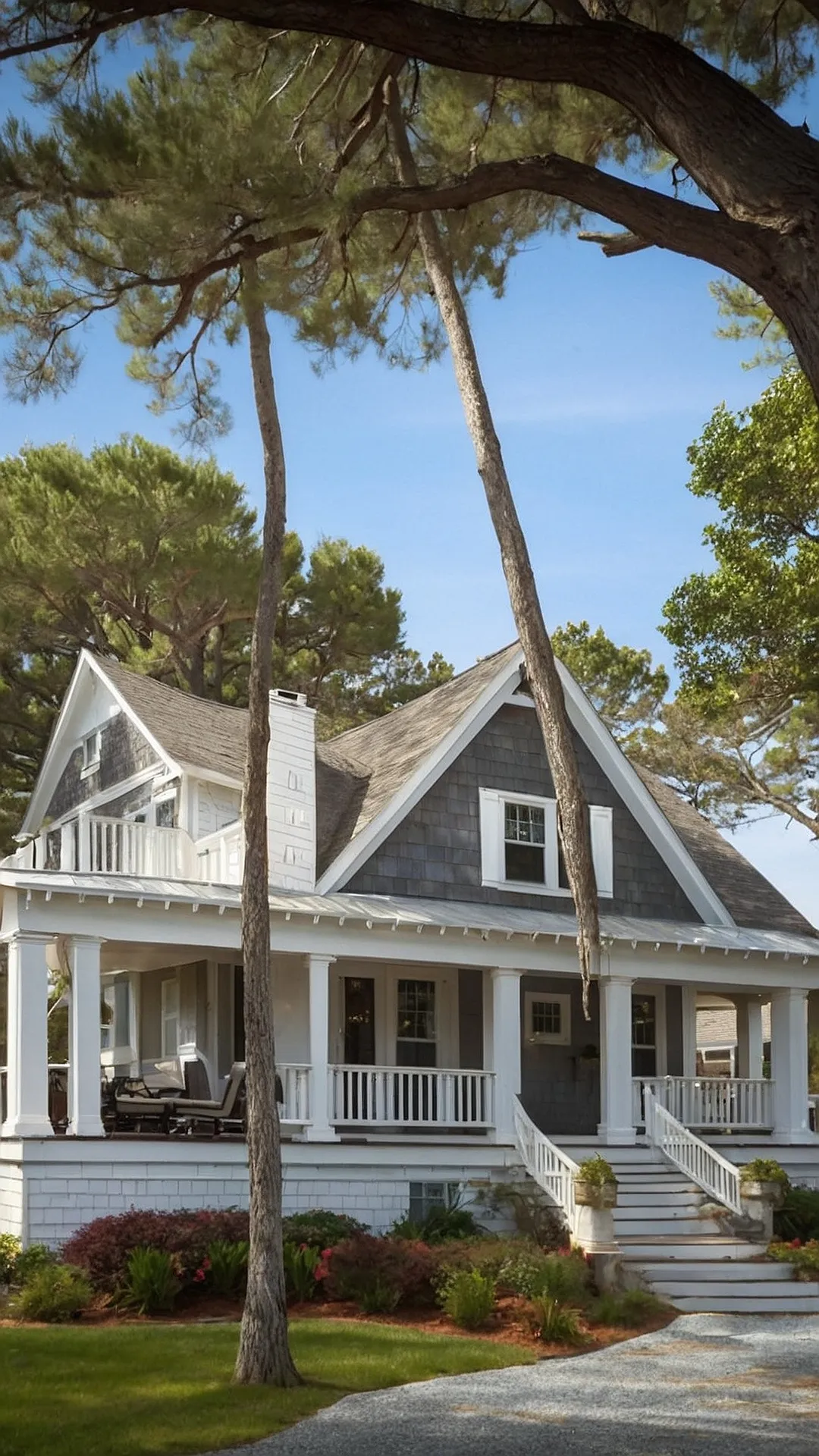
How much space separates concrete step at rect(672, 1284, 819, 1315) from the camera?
17.4 meters

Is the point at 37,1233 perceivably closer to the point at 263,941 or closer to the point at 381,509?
the point at 263,941

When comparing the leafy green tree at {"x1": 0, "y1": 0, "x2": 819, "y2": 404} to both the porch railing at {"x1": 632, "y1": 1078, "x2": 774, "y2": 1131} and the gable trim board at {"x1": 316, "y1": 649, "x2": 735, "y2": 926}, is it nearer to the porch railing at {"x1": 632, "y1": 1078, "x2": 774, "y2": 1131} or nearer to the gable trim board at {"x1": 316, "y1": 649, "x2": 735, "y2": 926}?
the gable trim board at {"x1": 316, "y1": 649, "x2": 735, "y2": 926}

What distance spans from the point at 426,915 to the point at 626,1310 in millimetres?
6145

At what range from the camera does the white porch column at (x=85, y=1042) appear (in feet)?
60.6

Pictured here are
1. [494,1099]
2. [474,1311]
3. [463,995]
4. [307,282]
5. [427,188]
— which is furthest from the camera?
[463,995]

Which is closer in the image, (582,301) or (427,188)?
(427,188)

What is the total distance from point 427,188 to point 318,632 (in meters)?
29.3

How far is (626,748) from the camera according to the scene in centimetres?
4575

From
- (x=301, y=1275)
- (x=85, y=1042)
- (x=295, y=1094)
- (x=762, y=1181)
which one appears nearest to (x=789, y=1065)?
(x=762, y=1181)

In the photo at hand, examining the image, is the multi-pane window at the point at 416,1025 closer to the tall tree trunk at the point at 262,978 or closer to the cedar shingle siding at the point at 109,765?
the cedar shingle siding at the point at 109,765

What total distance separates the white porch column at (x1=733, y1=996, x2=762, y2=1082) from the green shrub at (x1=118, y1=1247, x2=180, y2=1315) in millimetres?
13253

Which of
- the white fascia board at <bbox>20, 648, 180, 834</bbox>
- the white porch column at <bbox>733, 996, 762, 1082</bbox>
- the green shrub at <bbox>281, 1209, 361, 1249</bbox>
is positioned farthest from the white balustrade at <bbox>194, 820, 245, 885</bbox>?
the white porch column at <bbox>733, 996, 762, 1082</bbox>

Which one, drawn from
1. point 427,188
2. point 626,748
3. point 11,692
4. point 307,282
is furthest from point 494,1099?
point 626,748

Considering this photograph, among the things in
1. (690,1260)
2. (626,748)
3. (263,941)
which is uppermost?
(626,748)
